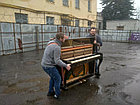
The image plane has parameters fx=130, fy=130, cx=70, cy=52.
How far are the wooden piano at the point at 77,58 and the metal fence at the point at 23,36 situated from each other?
695 cm

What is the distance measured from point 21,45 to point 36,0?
514 cm

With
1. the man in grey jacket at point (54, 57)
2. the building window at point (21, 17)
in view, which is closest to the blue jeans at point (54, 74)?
the man in grey jacket at point (54, 57)

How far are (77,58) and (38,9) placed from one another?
10742 millimetres

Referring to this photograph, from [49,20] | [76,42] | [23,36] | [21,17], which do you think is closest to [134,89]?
[76,42]

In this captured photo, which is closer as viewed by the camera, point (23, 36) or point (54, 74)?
point (54, 74)

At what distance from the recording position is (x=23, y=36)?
10547mm

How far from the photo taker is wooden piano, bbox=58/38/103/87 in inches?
146

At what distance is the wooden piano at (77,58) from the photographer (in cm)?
372

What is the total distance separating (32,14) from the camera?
12.6m

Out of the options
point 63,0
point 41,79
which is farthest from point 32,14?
point 41,79

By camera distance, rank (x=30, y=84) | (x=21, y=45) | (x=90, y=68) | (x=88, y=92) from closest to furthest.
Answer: (x=88, y=92)
(x=30, y=84)
(x=90, y=68)
(x=21, y=45)

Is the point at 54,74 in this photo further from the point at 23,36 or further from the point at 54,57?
the point at 23,36

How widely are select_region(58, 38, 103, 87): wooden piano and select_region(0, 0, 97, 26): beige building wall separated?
8.37 meters

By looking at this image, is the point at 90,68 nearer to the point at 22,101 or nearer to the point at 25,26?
the point at 22,101
